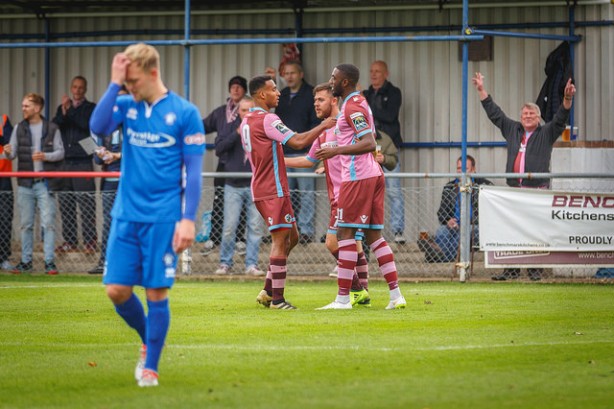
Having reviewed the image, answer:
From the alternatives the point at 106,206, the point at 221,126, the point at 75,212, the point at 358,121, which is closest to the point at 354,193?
the point at 358,121

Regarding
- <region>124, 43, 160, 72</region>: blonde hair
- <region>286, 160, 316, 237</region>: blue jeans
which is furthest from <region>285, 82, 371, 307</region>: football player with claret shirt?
<region>124, 43, 160, 72</region>: blonde hair

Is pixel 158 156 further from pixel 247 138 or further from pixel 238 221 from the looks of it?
pixel 238 221

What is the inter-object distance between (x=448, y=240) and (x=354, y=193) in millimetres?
5077

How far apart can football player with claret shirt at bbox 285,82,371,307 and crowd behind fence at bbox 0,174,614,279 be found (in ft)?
9.82

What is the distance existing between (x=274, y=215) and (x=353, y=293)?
1220 millimetres

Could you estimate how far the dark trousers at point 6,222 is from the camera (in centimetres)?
1756

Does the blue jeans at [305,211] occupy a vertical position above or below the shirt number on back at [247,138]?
below

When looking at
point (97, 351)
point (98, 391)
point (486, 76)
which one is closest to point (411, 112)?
point (486, 76)

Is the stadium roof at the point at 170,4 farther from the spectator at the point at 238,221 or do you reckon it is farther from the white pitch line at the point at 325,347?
the white pitch line at the point at 325,347

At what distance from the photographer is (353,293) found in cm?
1238

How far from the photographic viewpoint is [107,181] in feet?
57.5

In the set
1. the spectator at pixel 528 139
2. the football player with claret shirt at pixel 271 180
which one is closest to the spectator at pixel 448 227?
the spectator at pixel 528 139

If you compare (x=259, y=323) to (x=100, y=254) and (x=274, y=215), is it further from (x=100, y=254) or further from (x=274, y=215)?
(x=100, y=254)

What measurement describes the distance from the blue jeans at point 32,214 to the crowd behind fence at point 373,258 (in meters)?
0.22
